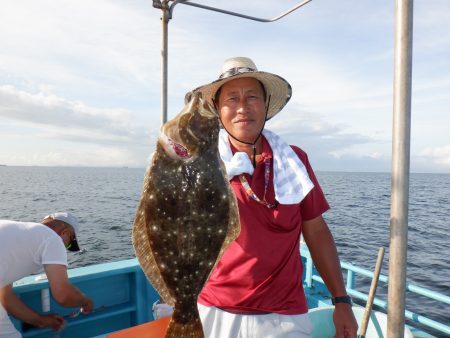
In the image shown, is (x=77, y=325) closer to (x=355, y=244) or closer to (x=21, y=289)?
(x=21, y=289)

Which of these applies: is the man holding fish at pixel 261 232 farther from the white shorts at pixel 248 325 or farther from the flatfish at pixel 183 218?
the flatfish at pixel 183 218

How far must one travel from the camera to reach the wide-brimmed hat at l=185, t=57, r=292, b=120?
2602 millimetres

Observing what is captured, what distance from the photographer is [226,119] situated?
2727 millimetres

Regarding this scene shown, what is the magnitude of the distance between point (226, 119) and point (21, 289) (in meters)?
3.41

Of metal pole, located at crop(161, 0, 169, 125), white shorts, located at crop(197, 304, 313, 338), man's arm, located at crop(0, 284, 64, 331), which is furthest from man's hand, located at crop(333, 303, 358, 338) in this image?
man's arm, located at crop(0, 284, 64, 331)

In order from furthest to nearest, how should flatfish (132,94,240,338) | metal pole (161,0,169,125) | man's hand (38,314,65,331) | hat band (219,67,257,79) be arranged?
metal pole (161,0,169,125), man's hand (38,314,65,331), hat band (219,67,257,79), flatfish (132,94,240,338)

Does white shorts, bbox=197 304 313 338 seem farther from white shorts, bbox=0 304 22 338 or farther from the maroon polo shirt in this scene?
white shorts, bbox=0 304 22 338

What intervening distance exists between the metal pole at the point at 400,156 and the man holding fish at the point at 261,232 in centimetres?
57

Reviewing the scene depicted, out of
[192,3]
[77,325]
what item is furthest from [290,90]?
[77,325]

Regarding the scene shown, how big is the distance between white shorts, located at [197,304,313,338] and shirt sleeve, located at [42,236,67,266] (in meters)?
2.04

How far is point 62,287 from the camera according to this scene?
3889mm

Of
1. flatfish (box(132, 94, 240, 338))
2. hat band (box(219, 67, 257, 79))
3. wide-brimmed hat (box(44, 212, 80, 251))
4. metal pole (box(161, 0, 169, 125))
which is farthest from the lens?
wide-brimmed hat (box(44, 212, 80, 251))

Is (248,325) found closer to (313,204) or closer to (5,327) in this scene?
(313,204)

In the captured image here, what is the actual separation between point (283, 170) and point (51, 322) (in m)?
3.48
